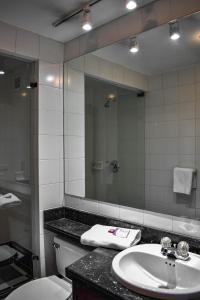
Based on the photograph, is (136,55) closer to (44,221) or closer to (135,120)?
(135,120)

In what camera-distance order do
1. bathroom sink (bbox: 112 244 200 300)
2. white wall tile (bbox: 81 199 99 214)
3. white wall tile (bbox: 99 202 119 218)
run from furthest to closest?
white wall tile (bbox: 81 199 99 214), white wall tile (bbox: 99 202 119 218), bathroom sink (bbox: 112 244 200 300)

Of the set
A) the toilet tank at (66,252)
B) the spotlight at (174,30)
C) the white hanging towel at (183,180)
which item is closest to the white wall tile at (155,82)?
the spotlight at (174,30)

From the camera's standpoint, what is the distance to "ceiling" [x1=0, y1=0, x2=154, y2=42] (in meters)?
1.56

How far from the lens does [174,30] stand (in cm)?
153

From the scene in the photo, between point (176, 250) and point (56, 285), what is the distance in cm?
91

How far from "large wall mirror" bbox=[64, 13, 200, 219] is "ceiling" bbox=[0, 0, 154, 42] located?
220 millimetres

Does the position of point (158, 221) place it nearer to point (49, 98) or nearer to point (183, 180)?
point (183, 180)

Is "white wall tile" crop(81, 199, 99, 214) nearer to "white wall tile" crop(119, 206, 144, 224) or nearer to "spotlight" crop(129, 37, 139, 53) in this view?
"white wall tile" crop(119, 206, 144, 224)

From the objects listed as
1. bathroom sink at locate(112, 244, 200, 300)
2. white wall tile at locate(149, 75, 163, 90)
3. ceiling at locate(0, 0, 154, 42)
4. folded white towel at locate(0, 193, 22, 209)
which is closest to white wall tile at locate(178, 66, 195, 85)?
white wall tile at locate(149, 75, 163, 90)

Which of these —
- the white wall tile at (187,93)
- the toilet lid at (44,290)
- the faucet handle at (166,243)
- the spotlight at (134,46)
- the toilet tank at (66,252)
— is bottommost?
the toilet lid at (44,290)

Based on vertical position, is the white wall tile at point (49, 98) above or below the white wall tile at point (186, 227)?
above

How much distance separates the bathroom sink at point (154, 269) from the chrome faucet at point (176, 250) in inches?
0.8

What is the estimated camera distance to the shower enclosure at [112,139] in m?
2.00

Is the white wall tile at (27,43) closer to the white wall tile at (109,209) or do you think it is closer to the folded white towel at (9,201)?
the folded white towel at (9,201)
